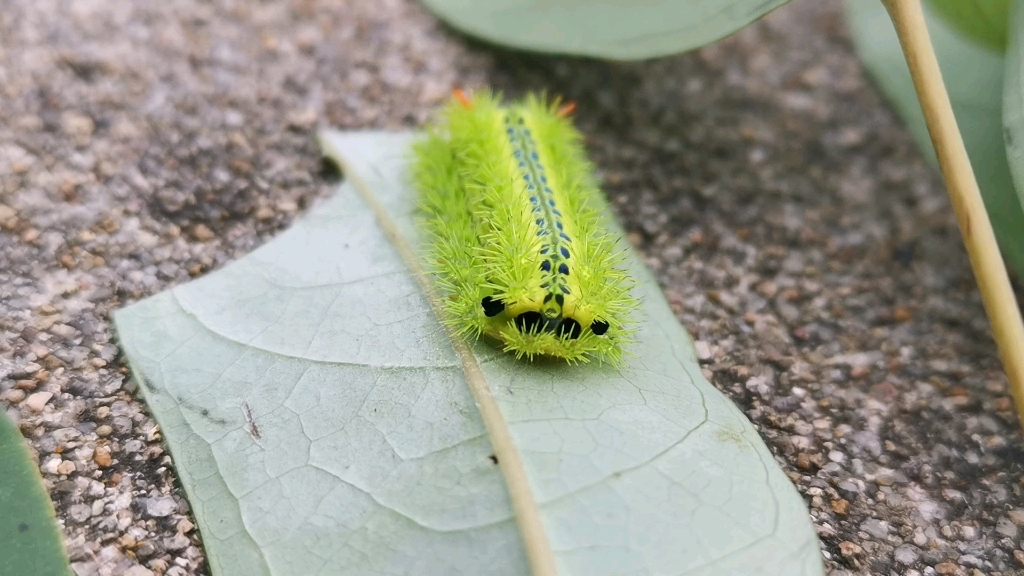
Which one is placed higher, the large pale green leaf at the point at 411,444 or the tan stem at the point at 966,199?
the tan stem at the point at 966,199

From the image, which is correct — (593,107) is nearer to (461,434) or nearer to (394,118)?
(394,118)

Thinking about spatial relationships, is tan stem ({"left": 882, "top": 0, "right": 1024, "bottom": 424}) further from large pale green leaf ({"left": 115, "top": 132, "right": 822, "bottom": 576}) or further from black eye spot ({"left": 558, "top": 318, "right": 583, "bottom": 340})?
black eye spot ({"left": 558, "top": 318, "right": 583, "bottom": 340})

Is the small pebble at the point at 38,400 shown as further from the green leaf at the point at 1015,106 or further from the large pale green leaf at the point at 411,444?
the green leaf at the point at 1015,106

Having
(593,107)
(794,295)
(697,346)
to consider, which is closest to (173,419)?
(697,346)

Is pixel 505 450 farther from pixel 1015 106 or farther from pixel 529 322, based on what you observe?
pixel 1015 106

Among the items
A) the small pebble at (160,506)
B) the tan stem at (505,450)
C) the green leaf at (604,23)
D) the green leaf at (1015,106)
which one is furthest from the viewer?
the green leaf at (604,23)

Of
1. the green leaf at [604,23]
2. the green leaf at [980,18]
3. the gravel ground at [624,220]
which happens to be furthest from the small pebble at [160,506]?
the green leaf at [980,18]

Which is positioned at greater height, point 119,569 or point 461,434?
point 461,434
